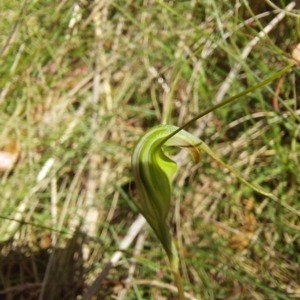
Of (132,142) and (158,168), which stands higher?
Answer: (132,142)

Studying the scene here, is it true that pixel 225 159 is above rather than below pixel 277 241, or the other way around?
above

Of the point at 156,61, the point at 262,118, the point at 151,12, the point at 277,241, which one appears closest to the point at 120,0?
the point at 151,12

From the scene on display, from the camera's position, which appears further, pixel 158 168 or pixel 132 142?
pixel 132 142

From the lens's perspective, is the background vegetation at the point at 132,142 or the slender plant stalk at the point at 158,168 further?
the background vegetation at the point at 132,142

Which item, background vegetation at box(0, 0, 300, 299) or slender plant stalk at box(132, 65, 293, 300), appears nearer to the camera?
slender plant stalk at box(132, 65, 293, 300)

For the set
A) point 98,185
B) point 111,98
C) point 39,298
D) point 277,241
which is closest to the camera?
point 39,298

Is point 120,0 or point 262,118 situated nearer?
point 262,118

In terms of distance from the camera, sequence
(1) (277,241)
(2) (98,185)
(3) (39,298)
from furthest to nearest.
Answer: (2) (98,185) → (1) (277,241) → (3) (39,298)

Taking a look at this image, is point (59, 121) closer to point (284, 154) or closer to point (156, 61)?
point (156, 61)
